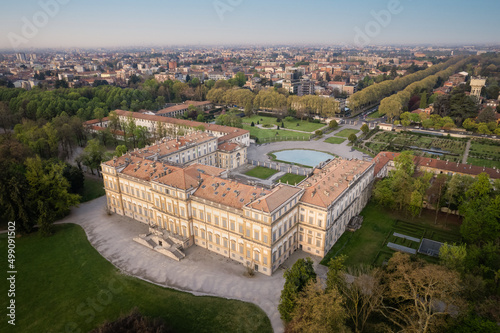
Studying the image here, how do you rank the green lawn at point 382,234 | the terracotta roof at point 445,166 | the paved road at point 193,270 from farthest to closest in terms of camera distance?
the terracotta roof at point 445,166 < the green lawn at point 382,234 < the paved road at point 193,270

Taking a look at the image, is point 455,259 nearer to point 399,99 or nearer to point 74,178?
point 74,178

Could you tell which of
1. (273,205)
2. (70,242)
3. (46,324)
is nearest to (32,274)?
(70,242)

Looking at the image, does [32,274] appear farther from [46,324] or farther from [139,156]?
[139,156]

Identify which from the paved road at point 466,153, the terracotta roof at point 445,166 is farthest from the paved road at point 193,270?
the paved road at point 466,153

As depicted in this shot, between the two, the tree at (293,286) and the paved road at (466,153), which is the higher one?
the tree at (293,286)

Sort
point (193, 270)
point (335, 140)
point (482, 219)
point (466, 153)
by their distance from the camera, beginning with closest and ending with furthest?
point (482, 219)
point (193, 270)
point (466, 153)
point (335, 140)

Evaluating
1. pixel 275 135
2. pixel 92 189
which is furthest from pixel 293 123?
pixel 92 189

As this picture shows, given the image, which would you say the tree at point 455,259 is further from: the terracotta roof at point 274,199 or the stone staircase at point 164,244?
the stone staircase at point 164,244
